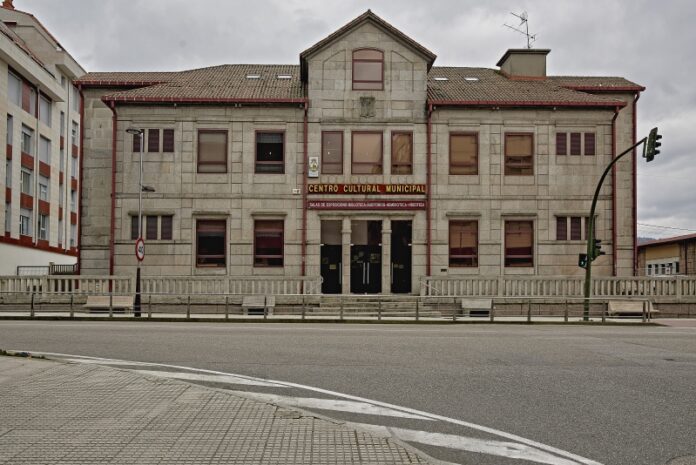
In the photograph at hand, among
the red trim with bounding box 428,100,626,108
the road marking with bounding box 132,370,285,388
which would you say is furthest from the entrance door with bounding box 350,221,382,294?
the road marking with bounding box 132,370,285,388

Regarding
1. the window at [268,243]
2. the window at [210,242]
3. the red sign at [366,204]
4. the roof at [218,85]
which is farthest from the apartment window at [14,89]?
the red sign at [366,204]

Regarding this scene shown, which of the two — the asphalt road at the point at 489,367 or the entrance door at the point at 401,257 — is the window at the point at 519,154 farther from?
the asphalt road at the point at 489,367

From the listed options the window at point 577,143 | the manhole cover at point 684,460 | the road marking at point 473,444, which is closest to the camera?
the manhole cover at point 684,460

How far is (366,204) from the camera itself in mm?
31859

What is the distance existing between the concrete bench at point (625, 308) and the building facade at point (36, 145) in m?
33.0

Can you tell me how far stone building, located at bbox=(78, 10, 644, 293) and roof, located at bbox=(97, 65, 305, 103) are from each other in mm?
144

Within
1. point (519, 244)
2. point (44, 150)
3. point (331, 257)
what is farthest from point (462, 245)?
point (44, 150)

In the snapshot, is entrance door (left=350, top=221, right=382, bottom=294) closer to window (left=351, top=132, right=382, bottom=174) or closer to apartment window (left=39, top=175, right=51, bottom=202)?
window (left=351, top=132, right=382, bottom=174)

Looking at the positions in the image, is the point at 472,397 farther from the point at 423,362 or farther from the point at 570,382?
the point at 423,362

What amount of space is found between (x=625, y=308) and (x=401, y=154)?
11.4 m

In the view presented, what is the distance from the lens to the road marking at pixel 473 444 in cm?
674

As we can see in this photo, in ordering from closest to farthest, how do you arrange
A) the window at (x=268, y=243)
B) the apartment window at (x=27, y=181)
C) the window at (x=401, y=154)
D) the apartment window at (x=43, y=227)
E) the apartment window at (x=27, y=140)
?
the window at (x=268, y=243)
the window at (x=401, y=154)
the apartment window at (x=27, y=140)
the apartment window at (x=27, y=181)
the apartment window at (x=43, y=227)

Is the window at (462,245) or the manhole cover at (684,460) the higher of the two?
the window at (462,245)

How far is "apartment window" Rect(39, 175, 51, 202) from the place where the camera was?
5406 centimetres
